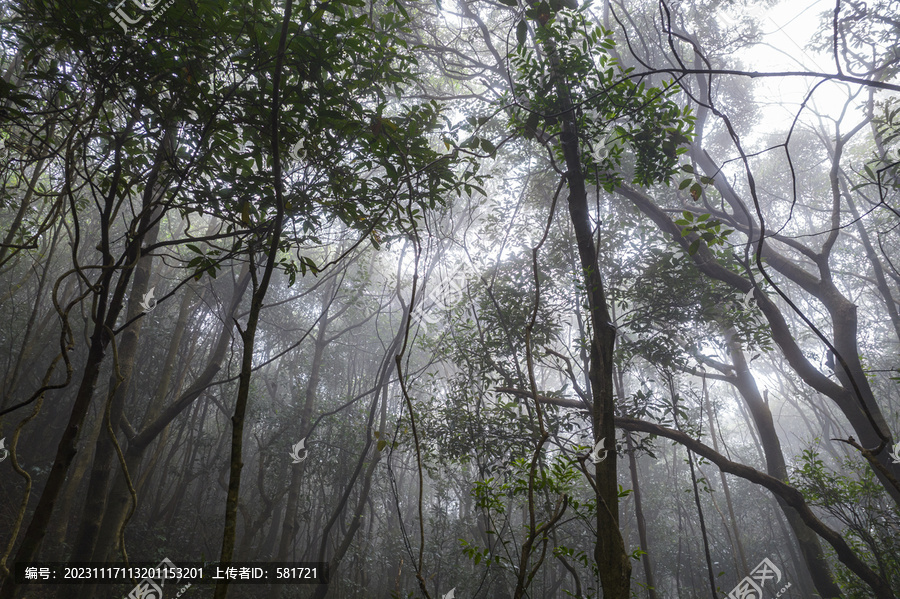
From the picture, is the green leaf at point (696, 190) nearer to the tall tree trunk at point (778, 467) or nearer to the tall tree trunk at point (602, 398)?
the tall tree trunk at point (602, 398)

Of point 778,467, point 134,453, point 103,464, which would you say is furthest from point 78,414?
point 778,467

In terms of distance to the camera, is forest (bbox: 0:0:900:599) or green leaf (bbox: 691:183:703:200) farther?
green leaf (bbox: 691:183:703:200)

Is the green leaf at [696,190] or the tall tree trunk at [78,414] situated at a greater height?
the green leaf at [696,190]

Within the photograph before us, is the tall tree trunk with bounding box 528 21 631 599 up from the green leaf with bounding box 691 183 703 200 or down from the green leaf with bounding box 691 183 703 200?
down

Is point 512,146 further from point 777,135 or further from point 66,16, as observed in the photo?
point 777,135

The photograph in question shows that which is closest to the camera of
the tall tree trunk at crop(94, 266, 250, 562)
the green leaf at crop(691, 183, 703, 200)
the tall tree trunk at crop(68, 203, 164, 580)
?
the green leaf at crop(691, 183, 703, 200)

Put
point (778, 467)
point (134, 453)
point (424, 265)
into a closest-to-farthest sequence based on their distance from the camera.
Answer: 1. point (424, 265)
2. point (134, 453)
3. point (778, 467)

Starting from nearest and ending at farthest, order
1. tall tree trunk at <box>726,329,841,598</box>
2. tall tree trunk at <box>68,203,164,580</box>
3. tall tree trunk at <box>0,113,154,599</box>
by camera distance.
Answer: tall tree trunk at <box>0,113,154,599</box>
tall tree trunk at <box>68,203,164,580</box>
tall tree trunk at <box>726,329,841,598</box>

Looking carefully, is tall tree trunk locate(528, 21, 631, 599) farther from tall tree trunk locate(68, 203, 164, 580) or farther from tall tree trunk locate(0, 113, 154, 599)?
tall tree trunk locate(68, 203, 164, 580)

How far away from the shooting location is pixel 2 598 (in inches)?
50.9

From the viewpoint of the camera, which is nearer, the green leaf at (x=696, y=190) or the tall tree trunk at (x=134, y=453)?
the green leaf at (x=696, y=190)

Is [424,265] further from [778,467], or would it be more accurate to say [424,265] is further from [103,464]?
[778,467]

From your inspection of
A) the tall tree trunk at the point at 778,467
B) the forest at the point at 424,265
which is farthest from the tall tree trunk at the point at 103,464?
the tall tree trunk at the point at 778,467

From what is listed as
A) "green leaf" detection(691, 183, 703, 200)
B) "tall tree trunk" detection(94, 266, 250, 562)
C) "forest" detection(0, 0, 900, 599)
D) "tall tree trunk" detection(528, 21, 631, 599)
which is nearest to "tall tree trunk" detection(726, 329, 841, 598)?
"forest" detection(0, 0, 900, 599)
